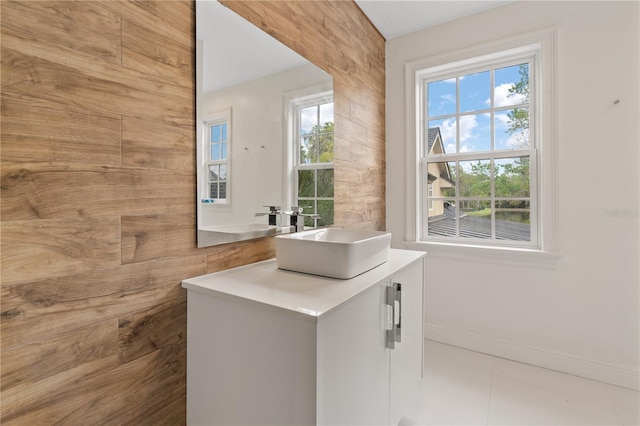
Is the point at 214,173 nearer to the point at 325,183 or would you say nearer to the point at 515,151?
the point at 325,183

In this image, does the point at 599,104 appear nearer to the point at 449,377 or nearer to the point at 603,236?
the point at 603,236

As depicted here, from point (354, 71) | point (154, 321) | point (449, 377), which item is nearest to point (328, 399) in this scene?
point (154, 321)

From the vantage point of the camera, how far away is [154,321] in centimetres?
108

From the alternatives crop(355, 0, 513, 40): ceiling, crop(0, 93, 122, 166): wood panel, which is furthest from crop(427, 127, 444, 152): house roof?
crop(0, 93, 122, 166): wood panel

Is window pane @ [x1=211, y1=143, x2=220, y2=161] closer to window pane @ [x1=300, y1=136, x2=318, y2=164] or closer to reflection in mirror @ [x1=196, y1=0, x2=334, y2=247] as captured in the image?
reflection in mirror @ [x1=196, y1=0, x2=334, y2=247]

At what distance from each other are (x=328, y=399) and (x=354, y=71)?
6.96ft

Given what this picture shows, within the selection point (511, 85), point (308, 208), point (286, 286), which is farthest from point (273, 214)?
point (511, 85)

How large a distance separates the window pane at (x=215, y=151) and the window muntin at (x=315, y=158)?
54 cm

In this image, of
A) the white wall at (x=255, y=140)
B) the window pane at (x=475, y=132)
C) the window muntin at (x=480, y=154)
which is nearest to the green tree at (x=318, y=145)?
the white wall at (x=255, y=140)

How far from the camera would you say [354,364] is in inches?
42.2

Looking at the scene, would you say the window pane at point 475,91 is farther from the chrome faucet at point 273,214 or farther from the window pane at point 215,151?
the window pane at point 215,151

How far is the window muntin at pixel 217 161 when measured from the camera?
127 cm

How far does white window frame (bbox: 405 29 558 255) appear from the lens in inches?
87.6

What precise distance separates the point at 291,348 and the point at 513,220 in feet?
7.31
